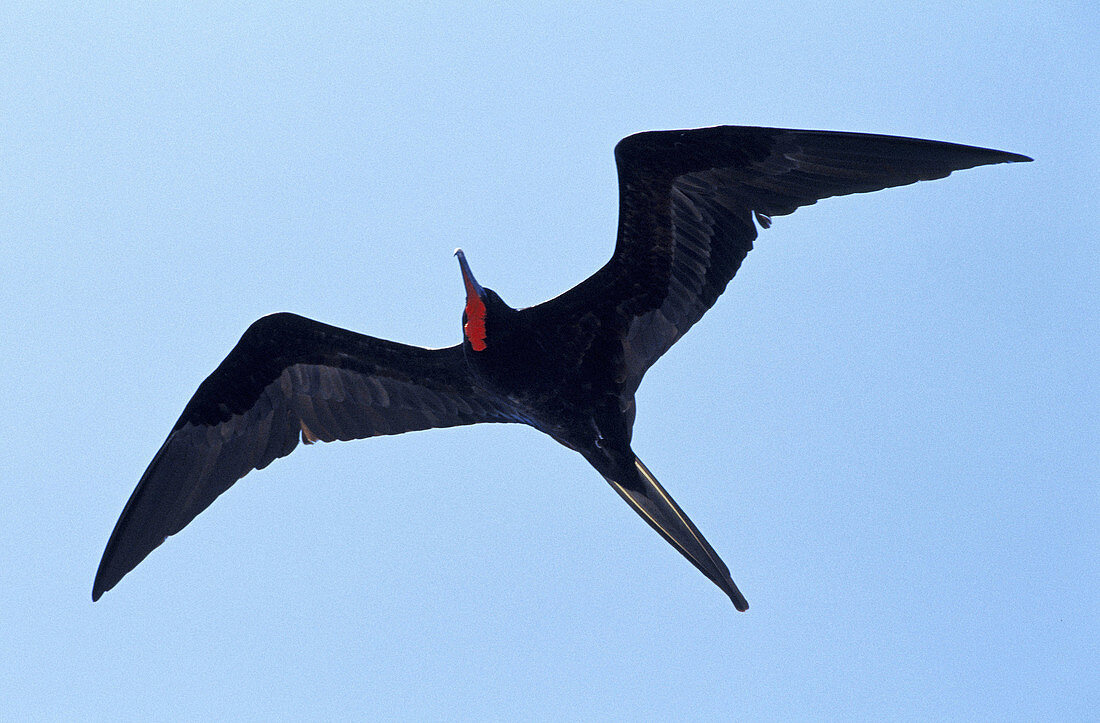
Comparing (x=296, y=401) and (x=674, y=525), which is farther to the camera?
(x=296, y=401)

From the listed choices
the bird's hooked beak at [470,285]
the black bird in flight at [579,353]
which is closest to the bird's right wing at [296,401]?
the black bird in flight at [579,353]

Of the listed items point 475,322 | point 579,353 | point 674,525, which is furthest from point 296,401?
point 674,525

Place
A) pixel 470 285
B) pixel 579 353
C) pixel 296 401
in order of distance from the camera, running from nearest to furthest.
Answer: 1. pixel 470 285
2. pixel 579 353
3. pixel 296 401

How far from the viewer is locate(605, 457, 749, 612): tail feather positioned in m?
4.79

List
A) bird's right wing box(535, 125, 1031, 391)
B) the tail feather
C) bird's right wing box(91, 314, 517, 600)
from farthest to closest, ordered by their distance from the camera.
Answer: bird's right wing box(91, 314, 517, 600) < the tail feather < bird's right wing box(535, 125, 1031, 391)

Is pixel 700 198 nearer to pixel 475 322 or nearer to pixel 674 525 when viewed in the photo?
pixel 475 322

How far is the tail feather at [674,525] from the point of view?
479 cm

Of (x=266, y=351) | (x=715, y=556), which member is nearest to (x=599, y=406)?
(x=715, y=556)

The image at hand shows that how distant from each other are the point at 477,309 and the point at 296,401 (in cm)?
134

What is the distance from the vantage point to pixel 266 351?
551 centimetres

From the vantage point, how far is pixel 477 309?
4895 millimetres

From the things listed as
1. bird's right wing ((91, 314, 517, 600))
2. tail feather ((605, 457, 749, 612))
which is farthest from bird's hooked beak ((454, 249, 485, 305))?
tail feather ((605, 457, 749, 612))

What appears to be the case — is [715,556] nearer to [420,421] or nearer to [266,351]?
[420,421]

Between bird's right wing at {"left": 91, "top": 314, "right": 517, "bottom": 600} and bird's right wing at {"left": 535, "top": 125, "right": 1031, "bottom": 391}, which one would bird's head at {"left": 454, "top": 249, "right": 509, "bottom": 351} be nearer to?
bird's right wing at {"left": 535, "top": 125, "right": 1031, "bottom": 391}
